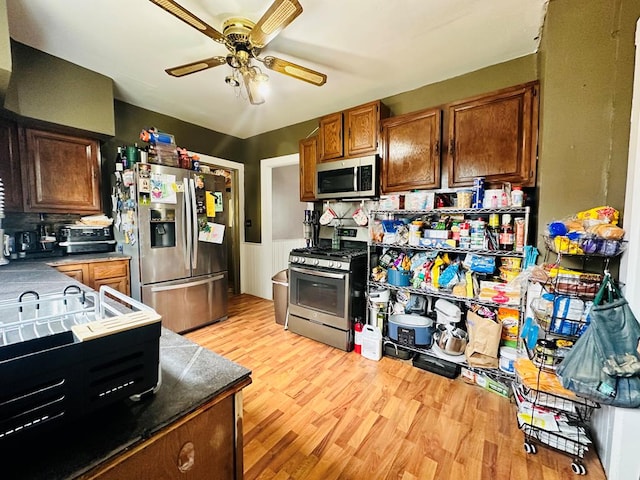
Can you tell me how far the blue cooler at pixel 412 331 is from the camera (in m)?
2.22

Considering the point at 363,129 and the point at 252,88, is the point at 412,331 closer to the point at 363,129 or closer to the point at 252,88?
the point at 363,129

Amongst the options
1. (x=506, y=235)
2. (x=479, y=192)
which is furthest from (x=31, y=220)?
(x=506, y=235)

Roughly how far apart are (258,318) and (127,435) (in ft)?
9.51

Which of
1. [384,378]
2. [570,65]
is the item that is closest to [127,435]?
[384,378]

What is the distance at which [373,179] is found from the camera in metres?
2.60

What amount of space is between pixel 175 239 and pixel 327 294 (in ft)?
5.53

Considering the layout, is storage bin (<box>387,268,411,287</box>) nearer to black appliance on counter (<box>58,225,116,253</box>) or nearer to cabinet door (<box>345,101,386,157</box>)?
cabinet door (<box>345,101,386,157</box>)

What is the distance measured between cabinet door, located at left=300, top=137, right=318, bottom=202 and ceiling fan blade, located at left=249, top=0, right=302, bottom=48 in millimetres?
1495

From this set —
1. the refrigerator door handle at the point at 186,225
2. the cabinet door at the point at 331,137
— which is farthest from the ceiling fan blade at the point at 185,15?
the refrigerator door handle at the point at 186,225

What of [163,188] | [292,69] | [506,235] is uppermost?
[292,69]

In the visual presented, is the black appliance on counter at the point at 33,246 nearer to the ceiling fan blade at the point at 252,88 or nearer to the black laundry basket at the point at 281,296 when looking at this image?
the black laundry basket at the point at 281,296

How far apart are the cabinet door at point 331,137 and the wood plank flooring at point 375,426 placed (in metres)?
2.05

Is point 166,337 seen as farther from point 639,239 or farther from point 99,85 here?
point 99,85

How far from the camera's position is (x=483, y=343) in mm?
1894
